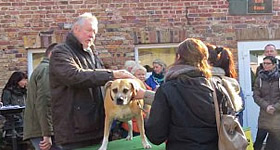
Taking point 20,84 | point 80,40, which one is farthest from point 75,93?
point 20,84

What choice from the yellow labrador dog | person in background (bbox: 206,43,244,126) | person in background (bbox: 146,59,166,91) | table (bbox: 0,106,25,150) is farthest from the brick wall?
the yellow labrador dog

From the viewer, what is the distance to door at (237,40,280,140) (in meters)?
8.47

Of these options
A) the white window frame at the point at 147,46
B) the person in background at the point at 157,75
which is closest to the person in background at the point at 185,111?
the person in background at the point at 157,75

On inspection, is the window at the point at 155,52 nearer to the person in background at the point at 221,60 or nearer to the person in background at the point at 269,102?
the person in background at the point at 269,102

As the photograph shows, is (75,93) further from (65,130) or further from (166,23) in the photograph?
(166,23)

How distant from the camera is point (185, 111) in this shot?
117 inches

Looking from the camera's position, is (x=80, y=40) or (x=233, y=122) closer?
(x=233, y=122)

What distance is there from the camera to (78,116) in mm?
3350

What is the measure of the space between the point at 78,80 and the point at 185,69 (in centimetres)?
73

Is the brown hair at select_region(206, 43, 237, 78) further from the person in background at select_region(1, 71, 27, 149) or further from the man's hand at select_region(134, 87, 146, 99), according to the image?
the person in background at select_region(1, 71, 27, 149)

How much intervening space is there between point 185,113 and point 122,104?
475 mm

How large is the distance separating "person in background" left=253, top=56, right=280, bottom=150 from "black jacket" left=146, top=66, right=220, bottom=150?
159 inches

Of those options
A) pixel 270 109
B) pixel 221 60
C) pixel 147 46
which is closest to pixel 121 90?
pixel 221 60

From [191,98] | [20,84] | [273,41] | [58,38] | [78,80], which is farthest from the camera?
[273,41]
